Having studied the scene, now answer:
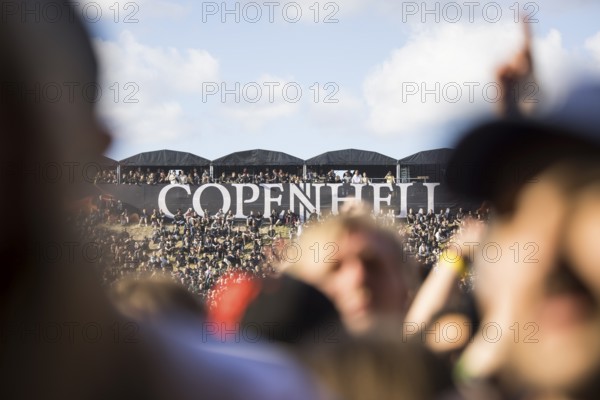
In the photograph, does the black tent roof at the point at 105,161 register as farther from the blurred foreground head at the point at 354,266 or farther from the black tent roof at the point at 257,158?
the black tent roof at the point at 257,158

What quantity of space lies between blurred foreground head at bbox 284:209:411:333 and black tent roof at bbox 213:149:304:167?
3711 centimetres

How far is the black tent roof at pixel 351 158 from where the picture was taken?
40.6 meters

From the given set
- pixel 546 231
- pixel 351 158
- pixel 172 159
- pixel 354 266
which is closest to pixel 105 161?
pixel 546 231

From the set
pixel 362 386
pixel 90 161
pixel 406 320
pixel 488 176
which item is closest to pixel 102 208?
pixel 90 161

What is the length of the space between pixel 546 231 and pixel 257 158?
3912 cm

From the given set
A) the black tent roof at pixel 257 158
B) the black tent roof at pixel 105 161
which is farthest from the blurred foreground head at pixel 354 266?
the black tent roof at pixel 257 158

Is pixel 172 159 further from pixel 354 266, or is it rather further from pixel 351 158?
pixel 354 266

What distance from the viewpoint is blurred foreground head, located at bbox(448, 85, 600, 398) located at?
111cm

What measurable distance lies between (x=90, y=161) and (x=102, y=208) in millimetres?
100

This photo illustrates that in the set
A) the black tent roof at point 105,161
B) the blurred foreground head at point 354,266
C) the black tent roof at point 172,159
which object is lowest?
the blurred foreground head at point 354,266

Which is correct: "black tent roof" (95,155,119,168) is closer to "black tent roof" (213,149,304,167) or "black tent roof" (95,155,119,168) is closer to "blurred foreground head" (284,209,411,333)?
"blurred foreground head" (284,209,411,333)

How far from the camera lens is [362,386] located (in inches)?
35.9

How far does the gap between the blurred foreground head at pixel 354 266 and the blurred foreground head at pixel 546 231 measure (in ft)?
4.37

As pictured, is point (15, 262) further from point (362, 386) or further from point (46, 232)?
point (362, 386)
